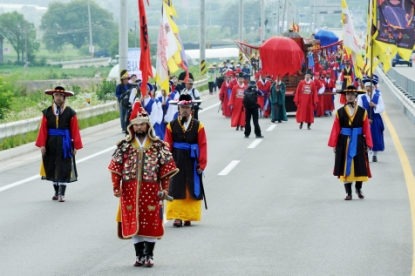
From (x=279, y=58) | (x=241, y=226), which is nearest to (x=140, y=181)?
(x=241, y=226)

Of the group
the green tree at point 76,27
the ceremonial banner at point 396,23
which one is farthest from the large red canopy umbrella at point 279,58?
the green tree at point 76,27

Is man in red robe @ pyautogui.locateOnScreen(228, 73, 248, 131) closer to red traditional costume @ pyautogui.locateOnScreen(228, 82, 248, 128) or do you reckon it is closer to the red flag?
red traditional costume @ pyautogui.locateOnScreen(228, 82, 248, 128)

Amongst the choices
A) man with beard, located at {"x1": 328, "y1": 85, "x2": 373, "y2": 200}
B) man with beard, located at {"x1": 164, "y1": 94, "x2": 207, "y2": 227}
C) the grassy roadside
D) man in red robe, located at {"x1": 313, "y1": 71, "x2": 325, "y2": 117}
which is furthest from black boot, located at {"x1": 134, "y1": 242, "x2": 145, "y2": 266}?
man in red robe, located at {"x1": 313, "y1": 71, "x2": 325, "y2": 117}

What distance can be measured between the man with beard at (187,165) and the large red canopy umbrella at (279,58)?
69.8ft

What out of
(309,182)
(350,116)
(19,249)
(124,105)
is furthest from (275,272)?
(124,105)

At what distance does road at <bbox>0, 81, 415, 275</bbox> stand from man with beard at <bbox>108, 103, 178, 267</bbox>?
0.40m

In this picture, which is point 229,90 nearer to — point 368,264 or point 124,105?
point 124,105

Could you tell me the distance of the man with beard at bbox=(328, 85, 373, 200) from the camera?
14602mm

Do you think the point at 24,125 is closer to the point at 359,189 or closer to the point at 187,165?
the point at 359,189

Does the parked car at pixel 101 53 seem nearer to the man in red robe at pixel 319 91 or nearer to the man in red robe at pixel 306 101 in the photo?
the man in red robe at pixel 319 91

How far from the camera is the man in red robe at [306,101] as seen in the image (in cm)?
2861

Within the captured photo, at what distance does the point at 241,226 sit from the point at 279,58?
855 inches

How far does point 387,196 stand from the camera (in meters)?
15.0

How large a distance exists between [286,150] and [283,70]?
11538 mm
